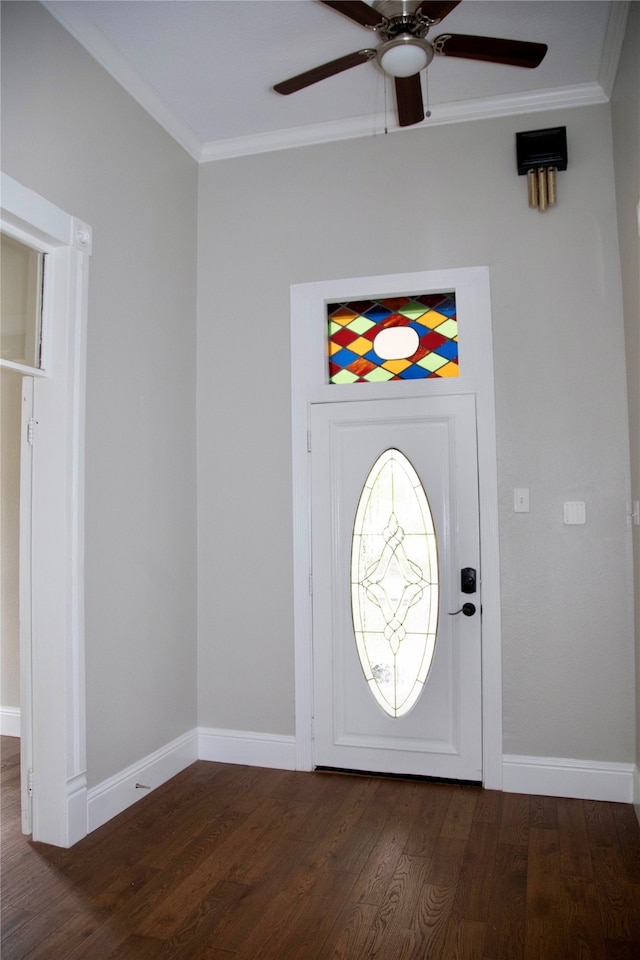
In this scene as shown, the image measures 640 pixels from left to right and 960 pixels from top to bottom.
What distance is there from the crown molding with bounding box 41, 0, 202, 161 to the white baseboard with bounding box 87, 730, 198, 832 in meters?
3.16

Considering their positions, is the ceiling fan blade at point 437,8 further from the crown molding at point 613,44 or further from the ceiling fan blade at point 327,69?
the crown molding at point 613,44

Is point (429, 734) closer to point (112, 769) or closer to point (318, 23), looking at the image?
point (112, 769)

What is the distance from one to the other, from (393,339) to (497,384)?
0.61m

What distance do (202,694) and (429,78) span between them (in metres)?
3.36

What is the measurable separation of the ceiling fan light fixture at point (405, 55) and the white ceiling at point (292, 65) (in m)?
0.50

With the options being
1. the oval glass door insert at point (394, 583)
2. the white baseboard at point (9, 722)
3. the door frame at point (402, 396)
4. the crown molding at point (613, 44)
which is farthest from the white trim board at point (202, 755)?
the crown molding at point (613, 44)

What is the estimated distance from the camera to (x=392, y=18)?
2453 mm

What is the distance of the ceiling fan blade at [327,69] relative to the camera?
2.53 metres

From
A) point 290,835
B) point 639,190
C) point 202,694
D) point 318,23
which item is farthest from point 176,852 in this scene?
point 318,23

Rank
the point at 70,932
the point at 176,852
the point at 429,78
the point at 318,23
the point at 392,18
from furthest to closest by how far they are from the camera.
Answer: the point at 429,78 < the point at 318,23 < the point at 176,852 < the point at 392,18 < the point at 70,932

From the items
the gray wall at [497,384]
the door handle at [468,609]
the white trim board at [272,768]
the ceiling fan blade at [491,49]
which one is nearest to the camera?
the ceiling fan blade at [491,49]

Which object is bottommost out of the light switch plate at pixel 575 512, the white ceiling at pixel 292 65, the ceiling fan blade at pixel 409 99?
the light switch plate at pixel 575 512

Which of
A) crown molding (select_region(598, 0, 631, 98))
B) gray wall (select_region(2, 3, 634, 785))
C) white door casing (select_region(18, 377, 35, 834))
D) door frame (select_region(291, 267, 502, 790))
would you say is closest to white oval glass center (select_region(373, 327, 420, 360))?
door frame (select_region(291, 267, 502, 790))

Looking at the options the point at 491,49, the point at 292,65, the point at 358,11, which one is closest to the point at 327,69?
Result: the point at 358,11
